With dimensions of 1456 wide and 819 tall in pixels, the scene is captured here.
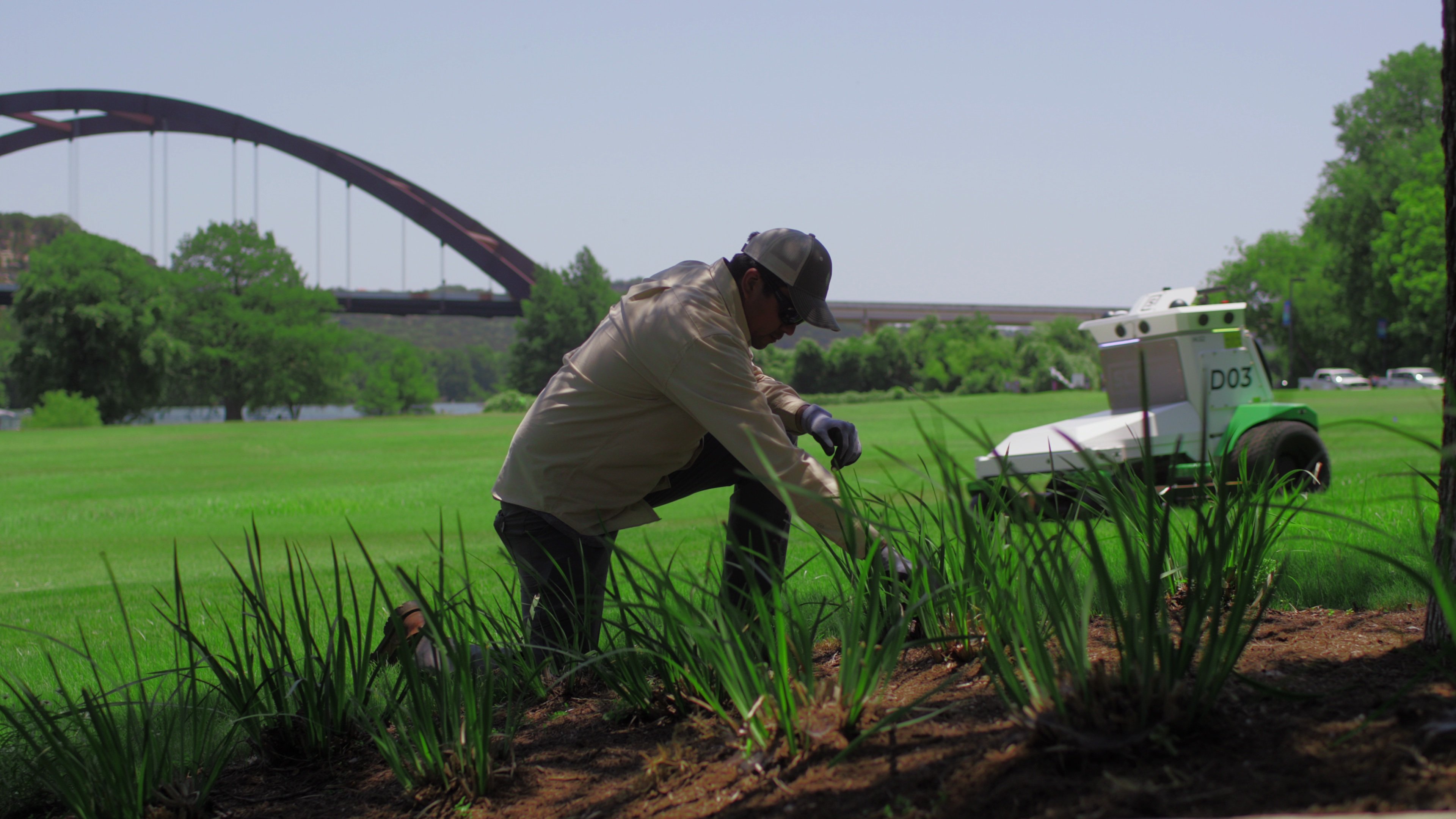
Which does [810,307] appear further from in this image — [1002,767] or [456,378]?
[456,378]

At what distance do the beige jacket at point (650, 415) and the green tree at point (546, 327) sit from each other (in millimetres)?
61754

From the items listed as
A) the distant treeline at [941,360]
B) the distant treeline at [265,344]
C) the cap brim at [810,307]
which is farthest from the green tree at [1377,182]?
the cap brim at [810,307]

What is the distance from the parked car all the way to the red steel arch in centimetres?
5313

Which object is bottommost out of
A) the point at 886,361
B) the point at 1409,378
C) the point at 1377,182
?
the point at 1409,378

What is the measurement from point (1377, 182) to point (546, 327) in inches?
1893

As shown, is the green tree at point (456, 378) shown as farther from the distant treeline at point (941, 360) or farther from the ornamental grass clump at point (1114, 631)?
the ornamental grass clump at point (1114, 631)

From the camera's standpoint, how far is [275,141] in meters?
69.2

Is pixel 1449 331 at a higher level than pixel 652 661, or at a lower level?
higher

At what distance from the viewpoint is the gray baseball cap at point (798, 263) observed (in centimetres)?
302

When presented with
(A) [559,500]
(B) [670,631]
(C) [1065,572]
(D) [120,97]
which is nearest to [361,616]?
(A) [559,500]

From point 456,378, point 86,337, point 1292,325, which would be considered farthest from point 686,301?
point 456,378

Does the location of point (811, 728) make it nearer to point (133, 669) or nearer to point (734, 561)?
point (734, 561)

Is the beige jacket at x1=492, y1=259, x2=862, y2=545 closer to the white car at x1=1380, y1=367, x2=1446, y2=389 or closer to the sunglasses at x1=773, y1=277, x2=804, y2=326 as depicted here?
the sunglasses at x1=773, y1=277, x2=804, y2=326

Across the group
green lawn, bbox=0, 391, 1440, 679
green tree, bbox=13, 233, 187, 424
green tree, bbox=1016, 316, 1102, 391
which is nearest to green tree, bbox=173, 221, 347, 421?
green tree, bbox=13, 233, 187, 424
